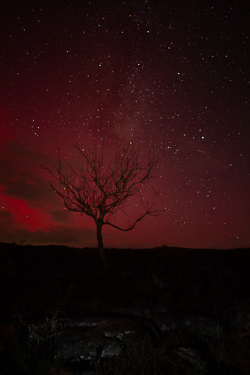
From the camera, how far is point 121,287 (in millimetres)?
9359

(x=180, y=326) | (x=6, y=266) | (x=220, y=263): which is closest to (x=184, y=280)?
(x=220, y=263)

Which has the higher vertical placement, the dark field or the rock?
the dark field

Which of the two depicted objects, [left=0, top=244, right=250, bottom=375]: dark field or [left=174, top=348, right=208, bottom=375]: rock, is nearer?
[left=174, top=348, right=208, bottom=375]: rock

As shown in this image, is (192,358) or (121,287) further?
(121,287)

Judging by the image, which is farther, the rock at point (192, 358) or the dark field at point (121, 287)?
→ the dark field at point (121, 287)

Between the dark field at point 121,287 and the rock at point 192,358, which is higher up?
the dark field at point 121,287

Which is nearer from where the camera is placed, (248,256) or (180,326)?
(180,326)

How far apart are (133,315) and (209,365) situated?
2.53 metres

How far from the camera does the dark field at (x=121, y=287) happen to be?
7031 millimetres

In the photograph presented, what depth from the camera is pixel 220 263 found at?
12.5m

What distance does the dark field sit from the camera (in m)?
7.03

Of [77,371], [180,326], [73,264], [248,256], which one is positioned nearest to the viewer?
[77,371]

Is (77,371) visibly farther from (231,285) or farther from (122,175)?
(122,175)

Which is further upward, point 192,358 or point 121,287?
point 121,287
